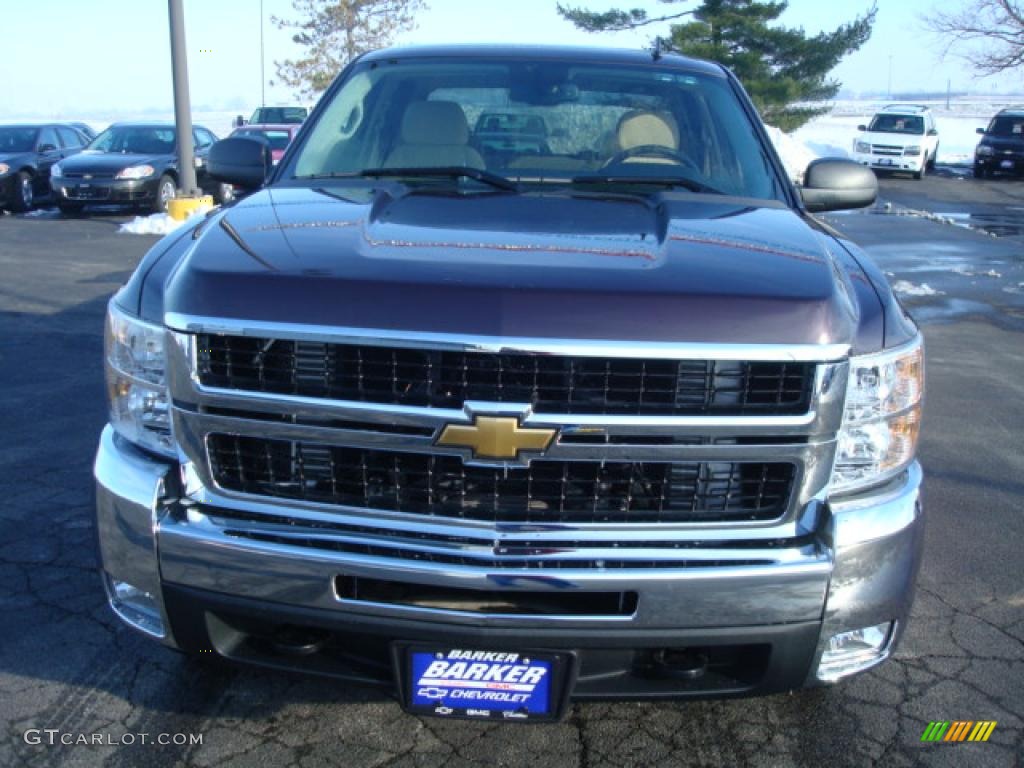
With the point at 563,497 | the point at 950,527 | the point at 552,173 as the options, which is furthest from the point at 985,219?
the point at 563,497

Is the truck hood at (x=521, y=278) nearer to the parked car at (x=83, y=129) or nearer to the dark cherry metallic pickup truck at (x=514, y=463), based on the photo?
the dark cherry metallic pickup truck at (x=514, y=463)

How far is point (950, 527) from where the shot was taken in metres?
4.56

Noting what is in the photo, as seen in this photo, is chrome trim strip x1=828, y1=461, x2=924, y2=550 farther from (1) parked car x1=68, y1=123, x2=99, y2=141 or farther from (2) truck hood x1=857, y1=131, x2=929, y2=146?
(2) truck hood x1=857, y1=131, x2=929, y2=146

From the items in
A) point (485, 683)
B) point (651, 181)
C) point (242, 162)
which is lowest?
point (485, 683)

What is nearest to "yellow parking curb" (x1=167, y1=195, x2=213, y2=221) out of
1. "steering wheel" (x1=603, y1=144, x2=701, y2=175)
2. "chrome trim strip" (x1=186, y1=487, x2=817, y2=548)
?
"steering wheel" (x1=603, y1=144, x2=701, y2=175)

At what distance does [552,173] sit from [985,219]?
18.5 m

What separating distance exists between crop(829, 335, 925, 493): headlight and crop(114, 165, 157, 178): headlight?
15.9 m

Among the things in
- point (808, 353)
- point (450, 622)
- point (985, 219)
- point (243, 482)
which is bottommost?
point (985, 219)

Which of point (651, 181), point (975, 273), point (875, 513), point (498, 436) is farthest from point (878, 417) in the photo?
point (975, 273)

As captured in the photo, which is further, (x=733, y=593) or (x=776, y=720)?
(x=776, y=720)

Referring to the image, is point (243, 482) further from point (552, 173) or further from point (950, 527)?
point (950, 527)

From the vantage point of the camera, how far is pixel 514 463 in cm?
230

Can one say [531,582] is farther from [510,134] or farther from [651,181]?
[510,134]

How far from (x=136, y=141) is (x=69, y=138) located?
3341 millimetres
